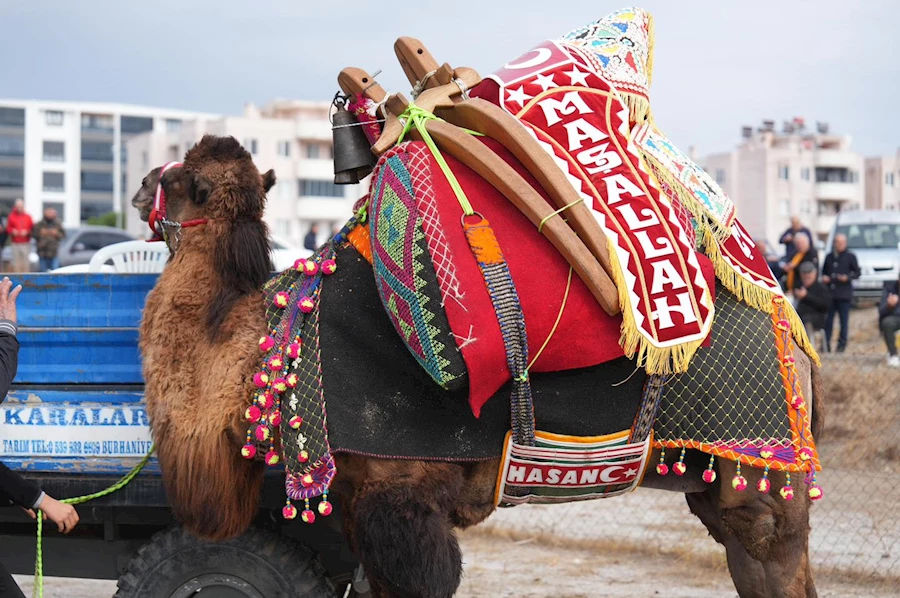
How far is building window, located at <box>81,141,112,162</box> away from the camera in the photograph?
114 meters

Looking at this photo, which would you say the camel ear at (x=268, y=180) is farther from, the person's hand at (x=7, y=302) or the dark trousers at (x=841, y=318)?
the dark trousers at (x=841, y=318)

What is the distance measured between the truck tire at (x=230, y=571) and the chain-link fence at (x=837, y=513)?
287 cm

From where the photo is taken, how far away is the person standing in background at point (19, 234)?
2023 cm

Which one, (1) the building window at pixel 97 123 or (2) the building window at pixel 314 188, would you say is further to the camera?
(1) the building window at pixel 97 123

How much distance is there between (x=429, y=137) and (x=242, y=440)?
125 centimetres

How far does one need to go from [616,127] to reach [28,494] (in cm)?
250

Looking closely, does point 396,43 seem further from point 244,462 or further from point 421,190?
point 244,462

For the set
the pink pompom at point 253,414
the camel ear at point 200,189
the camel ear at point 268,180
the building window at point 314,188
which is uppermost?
the building window at point 314,188

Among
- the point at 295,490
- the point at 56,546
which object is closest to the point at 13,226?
the point at 56,546

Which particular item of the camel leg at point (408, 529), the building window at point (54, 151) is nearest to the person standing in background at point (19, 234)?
the camel leg at point (408, 529)

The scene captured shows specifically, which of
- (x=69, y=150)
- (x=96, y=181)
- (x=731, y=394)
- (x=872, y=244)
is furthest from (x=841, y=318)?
(x=96, y=181)

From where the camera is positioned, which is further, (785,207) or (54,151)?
(54,151)

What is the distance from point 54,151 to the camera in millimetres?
111375

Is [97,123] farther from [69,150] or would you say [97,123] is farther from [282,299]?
[282,299]
